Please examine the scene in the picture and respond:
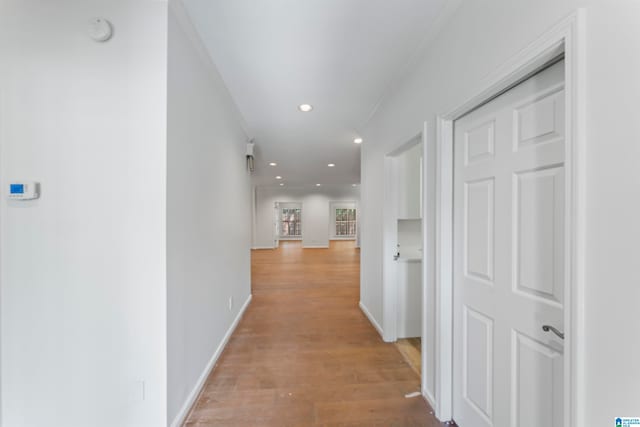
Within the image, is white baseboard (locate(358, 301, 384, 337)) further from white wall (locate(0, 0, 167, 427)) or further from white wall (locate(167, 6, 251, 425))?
white wall (locate(0, 0, 167, 427))

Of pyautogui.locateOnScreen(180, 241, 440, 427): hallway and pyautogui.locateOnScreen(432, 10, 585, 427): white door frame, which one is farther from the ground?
pyautogui.locateOnScreen(432, 10, 585, 427): white door frame

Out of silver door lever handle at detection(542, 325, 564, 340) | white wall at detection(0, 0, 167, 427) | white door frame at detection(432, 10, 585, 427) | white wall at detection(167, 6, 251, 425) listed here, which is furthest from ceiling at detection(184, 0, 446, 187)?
silver door lever handle at detection(542, 325, 564, 340)

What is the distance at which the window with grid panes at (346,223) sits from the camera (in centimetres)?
1177

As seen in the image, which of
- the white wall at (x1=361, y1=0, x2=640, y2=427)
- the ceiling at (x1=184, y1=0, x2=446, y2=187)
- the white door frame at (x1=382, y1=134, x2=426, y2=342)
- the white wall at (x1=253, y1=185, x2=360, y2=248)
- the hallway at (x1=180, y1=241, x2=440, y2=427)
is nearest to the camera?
the white wall at (x1=361, y1=0, x2=640, y2=427)

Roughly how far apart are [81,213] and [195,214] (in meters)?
0.60

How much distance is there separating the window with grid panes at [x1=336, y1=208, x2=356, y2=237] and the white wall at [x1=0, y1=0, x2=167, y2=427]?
10.5 m

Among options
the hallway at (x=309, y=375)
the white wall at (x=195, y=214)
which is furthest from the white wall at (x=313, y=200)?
the white wall at (x=195, y=214)

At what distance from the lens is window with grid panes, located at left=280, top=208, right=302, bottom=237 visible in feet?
38.3

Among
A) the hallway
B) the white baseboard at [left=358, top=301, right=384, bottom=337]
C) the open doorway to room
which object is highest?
the open doorway to room

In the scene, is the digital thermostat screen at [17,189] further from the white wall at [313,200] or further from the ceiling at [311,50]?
the white wall at [313,200]

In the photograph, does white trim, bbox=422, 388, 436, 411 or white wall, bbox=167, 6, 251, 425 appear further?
white trim, bbox=422, 388, 436, 411

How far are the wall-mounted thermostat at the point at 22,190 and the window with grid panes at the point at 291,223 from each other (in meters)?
10.2
